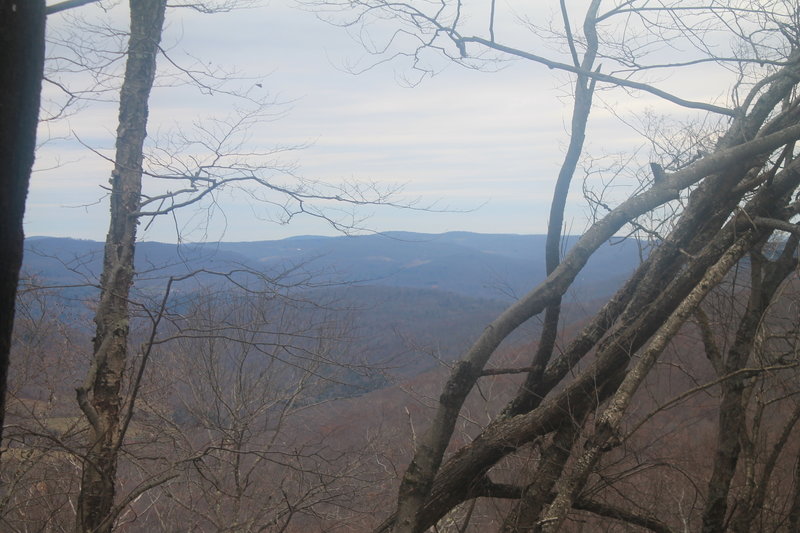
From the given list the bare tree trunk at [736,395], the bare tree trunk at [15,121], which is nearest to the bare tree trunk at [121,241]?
the bare tree trunk at [15,121]

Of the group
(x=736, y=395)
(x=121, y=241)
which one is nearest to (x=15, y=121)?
(x=121, y=241)

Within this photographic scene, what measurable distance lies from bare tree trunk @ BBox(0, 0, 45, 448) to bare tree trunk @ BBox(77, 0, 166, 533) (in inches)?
Answer: 141

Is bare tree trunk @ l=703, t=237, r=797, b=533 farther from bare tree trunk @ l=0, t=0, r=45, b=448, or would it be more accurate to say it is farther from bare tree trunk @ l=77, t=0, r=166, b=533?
bare tree trunk @ l=0, t=0, r=45, b=448

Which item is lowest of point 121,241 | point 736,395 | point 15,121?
point 736,395

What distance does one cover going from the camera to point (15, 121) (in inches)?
55.1

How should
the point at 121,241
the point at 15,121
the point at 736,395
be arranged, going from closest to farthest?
the point at 15,121
the point at 736,395
the point at 121,241

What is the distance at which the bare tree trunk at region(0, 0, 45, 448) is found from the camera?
136 centimetres

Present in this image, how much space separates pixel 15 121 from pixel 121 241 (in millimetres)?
4169

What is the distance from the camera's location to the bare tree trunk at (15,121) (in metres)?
1.36

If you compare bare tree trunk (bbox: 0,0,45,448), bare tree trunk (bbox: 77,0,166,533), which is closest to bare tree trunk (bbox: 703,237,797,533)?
bare tree trunk (bbox: 77,0,166,533)

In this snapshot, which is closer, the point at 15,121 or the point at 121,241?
the point at 15,121

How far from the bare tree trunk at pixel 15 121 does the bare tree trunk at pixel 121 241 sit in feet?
11.8

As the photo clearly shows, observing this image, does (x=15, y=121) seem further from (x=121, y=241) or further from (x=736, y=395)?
(x=736, y=395)

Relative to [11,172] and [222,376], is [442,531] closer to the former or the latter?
[222,376]
